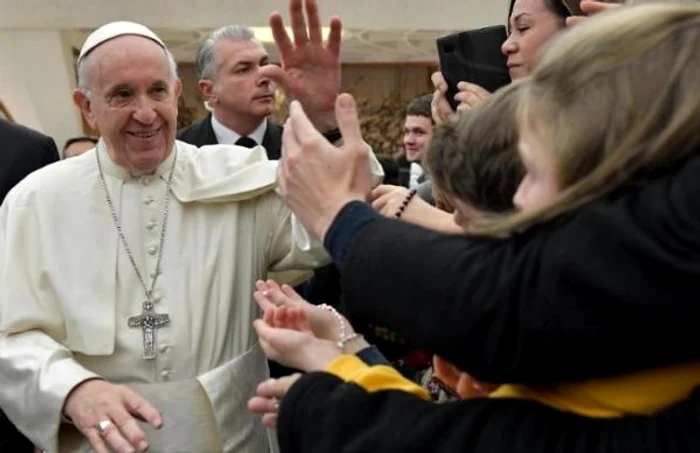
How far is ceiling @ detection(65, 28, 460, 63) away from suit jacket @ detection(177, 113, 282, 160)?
4.11 metres

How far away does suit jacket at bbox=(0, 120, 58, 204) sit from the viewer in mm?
2891

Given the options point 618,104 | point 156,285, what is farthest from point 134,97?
point 618,104

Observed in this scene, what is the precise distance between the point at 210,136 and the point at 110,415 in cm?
206

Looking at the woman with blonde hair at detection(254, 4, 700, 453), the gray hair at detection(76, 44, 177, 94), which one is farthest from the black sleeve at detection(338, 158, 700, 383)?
the gray hair at detection(76, 44, 177, 94)

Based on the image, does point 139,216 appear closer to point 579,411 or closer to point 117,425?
point 117,425

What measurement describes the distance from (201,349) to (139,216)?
33 centimetres

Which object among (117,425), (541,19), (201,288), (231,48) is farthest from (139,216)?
(231,48)

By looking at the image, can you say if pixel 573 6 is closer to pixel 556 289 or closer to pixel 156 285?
pixel 156 285

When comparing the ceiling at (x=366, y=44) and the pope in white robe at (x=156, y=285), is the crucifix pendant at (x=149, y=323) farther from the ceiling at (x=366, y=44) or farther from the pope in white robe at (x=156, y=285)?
the ceiling at (x=366, y=44)

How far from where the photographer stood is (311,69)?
174 centimetres

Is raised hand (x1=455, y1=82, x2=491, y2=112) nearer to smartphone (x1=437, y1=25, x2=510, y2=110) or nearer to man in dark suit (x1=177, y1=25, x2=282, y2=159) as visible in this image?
smartphone (x1=437, y1=25, x2=510, y2=110)

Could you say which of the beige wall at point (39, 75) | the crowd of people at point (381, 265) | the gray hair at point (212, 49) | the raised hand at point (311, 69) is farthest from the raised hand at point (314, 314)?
the beige wall at point (39, 75)

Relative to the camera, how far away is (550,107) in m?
1.01

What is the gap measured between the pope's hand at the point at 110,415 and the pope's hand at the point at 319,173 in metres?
0.71
